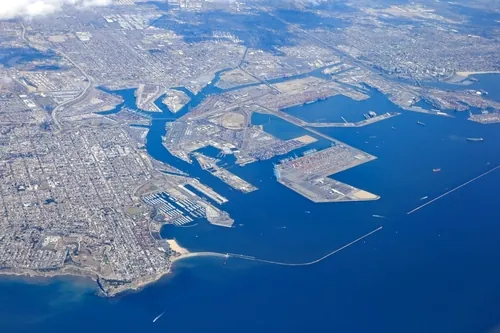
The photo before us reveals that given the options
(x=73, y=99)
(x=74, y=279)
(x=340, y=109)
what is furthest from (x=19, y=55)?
(x=74, y=279)

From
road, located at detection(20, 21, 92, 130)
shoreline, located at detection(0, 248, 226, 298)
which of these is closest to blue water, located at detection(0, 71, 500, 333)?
shoreline, located at detection(0, 248, 226, 298)

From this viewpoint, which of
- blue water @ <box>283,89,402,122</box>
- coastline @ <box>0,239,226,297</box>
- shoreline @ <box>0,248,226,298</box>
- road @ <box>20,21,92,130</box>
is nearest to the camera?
coastline @ <box>0,239,226,297</box>

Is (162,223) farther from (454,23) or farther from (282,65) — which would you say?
(454,23)

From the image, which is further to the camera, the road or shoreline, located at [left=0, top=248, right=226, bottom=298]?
the road

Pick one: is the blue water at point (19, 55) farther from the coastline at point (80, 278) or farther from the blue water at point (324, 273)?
the coastline at point (80, 278)

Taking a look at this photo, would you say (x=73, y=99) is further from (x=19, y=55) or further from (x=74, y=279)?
(x=74, y=279)

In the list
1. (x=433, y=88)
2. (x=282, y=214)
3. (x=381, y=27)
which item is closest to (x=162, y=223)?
(x=282, y=214)

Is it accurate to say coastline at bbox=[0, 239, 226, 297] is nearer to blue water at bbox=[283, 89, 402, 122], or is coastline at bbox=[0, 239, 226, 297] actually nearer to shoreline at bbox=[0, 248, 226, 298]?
shoreline at bbox=[0, 248, 226, 298]

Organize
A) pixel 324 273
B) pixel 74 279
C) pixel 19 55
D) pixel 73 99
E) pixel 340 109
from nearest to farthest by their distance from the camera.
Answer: pixel 74 279
pixel 324 273
pixel 73 99
pixel 340 109
pixel 19 55
